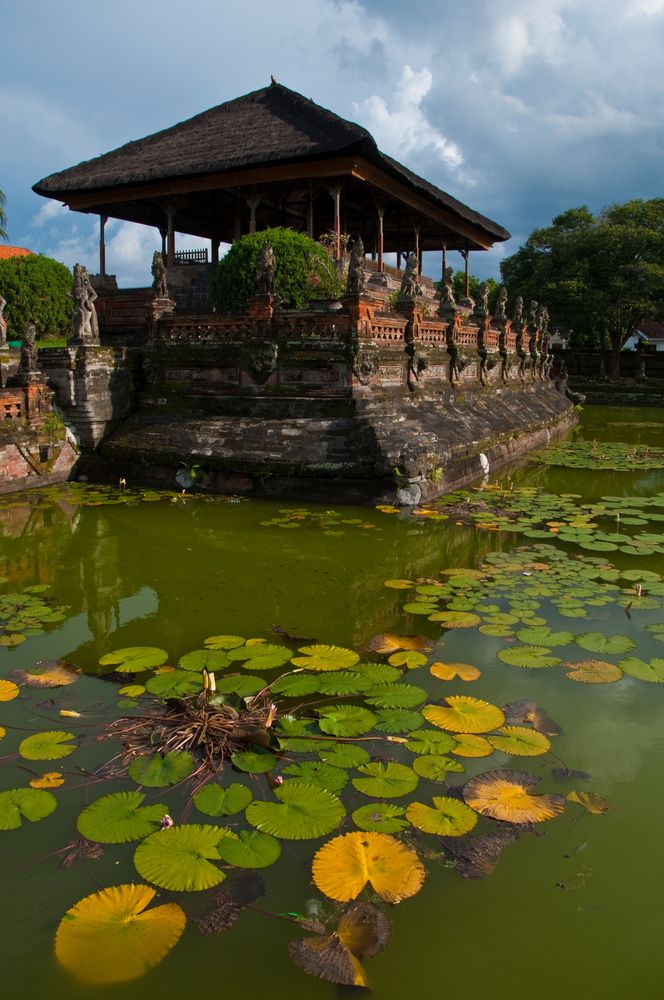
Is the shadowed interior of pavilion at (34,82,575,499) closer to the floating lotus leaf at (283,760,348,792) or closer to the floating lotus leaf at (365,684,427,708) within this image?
the floating lotus leaf at (365,684,427,708)

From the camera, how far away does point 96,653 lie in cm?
462

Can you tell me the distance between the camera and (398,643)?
4.73 m

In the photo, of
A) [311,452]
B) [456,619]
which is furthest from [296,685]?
[311,452]

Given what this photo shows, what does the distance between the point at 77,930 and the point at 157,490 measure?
793 cm

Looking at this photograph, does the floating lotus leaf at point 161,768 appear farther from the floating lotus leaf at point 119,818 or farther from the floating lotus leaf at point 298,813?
the floating lotus leaf at point 298,813

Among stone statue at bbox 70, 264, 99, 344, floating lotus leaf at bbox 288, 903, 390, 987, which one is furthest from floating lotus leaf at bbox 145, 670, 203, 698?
stone statue at bbox 70, 264, 99, 344

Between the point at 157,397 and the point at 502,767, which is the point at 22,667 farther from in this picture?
the point at 157,397

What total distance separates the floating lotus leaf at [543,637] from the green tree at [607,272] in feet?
92.8

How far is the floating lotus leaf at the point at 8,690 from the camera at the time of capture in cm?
393

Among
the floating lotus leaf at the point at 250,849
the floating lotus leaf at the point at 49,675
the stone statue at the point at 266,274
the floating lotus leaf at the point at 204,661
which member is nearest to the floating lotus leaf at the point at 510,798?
the floating lotus leaf at the point at 250,849

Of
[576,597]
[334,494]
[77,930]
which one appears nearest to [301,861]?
[77,930]

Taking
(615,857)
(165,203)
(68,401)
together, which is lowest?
(615,857)

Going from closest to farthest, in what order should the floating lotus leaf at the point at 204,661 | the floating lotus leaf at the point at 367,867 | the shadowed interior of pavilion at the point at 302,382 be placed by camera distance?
the floating lotus leaf at the point at 367,867 → the floating lotus leaf at the point at 204,661 → the shadowed interior of pavilion at the point at 302,382

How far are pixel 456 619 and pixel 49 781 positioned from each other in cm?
289
